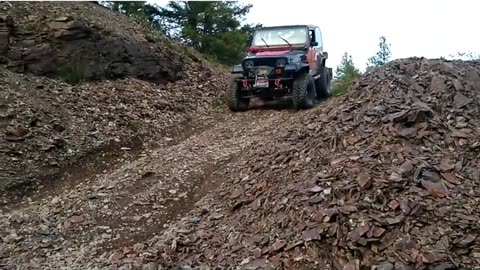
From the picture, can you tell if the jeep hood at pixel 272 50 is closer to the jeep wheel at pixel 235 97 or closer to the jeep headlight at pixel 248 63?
the jeep headlight at pixel 248 63

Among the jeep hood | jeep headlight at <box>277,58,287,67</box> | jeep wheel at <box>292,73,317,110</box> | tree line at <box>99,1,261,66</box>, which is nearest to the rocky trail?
jeep wheel at <box>292,73,317,110</box>

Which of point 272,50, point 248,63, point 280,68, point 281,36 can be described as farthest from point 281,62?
point 281,36

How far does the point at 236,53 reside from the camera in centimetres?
2150

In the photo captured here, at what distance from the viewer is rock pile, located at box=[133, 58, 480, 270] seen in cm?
468

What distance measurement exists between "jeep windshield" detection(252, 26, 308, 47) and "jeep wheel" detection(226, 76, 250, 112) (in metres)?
1.15

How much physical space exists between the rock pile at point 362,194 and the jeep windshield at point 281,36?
4128 mm

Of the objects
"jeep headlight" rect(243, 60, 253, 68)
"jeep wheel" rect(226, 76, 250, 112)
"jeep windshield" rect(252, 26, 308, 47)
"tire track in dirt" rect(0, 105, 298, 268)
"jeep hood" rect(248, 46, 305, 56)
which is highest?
"jeep windshield" rect(252, 26, 308, 47)

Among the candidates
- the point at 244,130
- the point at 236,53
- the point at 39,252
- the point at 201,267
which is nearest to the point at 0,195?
the point at 39,252

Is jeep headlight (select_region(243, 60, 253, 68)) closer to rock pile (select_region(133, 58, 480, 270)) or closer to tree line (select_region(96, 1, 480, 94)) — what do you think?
rock pile (select_region(133, 58, 480, 270))

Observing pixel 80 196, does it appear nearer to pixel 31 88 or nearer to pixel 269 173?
pixel 269 173

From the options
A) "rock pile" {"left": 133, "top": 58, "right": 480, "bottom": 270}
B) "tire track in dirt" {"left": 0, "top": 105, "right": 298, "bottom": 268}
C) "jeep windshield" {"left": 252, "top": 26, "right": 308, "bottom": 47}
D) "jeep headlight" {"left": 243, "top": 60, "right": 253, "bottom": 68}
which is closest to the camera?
"rock pile" {"left": 133, "top": 58, "right": 480, "bottom": 270}

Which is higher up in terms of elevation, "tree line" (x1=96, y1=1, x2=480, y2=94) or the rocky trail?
"tree line" (x1=96, y1=1, x2=480, y2=94)

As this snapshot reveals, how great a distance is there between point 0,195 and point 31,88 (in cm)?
289

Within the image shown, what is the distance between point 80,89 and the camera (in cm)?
981
